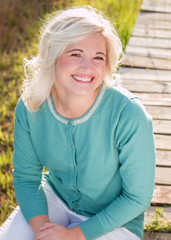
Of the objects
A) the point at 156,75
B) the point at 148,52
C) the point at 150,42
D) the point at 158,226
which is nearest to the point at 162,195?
the point at 158,226

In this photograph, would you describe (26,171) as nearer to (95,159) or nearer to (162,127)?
(95,159)

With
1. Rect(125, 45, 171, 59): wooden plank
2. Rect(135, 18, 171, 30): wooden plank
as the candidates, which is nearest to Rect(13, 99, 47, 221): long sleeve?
Rect(125, 45, 171, 59): wooden plank

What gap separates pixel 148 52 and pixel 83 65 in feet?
7.31

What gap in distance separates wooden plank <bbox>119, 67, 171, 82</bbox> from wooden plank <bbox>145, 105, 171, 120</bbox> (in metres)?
0.45

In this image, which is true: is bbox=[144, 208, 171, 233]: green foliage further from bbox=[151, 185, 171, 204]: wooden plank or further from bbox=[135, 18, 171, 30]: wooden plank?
bbox=[135, 18, 171, 30]: wooden plank

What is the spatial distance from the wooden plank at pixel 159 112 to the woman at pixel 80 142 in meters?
1.03

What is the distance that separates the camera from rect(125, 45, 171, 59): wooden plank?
3.80 metres

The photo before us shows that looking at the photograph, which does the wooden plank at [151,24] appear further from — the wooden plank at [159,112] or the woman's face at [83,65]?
the woman's face at [83,65]

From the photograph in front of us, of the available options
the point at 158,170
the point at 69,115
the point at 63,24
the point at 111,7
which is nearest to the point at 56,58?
the point at 63,24

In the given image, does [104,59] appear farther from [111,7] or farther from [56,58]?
[111,7]

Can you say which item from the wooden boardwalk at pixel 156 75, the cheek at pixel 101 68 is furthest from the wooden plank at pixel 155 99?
the cheek at pixel 101 68

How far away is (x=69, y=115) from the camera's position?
1.95 meters

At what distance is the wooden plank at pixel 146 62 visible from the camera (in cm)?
359

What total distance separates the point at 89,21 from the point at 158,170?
1088mm
